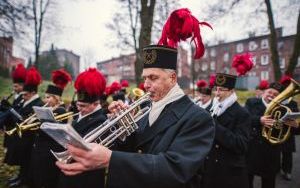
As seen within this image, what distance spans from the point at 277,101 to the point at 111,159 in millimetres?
5159

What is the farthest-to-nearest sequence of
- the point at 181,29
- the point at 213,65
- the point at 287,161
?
the point at 213,65 → the point at 287,161 → the point at 181,29

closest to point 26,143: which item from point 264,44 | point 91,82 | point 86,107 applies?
point 86,107

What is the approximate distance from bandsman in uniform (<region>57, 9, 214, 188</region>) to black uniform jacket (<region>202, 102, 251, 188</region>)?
1.78 meters

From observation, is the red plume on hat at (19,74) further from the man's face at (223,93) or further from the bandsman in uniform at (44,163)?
the man's face at (223,93)

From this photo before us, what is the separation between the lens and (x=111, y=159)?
211 cm

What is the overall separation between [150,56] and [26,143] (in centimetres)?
541

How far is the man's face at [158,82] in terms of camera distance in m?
2.81

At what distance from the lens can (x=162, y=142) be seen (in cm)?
252

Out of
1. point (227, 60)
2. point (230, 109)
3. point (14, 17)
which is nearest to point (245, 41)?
point (227, 60)

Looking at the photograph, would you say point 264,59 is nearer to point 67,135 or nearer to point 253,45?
point 253,45

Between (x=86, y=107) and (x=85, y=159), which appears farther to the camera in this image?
(x=86, y=107)

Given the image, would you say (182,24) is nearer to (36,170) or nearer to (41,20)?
(36,170)

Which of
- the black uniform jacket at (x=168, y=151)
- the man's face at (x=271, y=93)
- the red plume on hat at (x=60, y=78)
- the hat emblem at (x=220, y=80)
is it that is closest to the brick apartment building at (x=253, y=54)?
the man's face at (x=271, y=93)

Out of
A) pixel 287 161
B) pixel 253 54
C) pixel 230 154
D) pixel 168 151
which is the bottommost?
pixel 287 161
